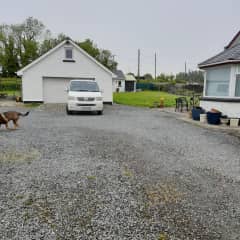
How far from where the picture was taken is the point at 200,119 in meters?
11.9

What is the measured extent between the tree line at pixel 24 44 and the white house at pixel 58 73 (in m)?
26.4

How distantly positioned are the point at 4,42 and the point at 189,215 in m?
49.4

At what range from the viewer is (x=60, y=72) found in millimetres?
19203

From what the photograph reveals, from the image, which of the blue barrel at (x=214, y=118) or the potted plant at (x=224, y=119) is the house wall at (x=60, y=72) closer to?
the blue barrel at (x=214, y=118)

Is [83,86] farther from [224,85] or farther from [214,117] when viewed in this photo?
[224,85]

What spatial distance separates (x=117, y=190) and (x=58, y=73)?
55.1ft

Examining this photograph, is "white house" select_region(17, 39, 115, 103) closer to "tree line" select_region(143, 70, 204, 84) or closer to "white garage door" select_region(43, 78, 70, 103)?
"white garage door" select_region(43, 78, 70, 103)

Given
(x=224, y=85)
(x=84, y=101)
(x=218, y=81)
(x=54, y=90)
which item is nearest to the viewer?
(x=224, y=85)

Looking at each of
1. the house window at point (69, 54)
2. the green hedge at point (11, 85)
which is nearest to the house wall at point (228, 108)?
the house window at point (69, 54)

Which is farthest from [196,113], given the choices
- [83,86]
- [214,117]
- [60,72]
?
[60,72]

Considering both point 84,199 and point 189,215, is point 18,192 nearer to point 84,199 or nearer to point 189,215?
point 84,199

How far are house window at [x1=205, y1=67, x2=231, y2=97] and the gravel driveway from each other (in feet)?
17.8

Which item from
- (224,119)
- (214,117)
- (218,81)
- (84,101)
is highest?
(218,81)

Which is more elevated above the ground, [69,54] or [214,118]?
[69,54]
